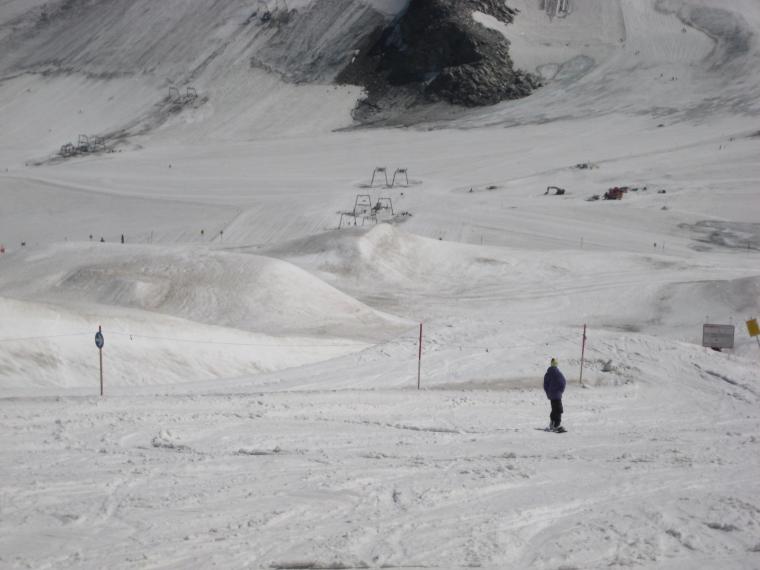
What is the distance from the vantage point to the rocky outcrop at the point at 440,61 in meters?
87.0

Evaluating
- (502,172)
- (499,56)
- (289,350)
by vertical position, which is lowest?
(289,350)

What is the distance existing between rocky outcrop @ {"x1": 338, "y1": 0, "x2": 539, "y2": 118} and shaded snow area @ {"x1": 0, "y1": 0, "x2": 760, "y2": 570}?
3961mm

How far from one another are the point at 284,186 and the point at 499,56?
37989 mm

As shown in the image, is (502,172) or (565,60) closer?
(502,172)

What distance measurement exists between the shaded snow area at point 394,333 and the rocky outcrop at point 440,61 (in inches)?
156

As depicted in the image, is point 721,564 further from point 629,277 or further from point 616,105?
point 616,105

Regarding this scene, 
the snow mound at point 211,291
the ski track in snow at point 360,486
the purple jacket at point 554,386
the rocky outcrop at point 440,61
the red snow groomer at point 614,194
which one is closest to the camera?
the ski track in snow at point 360,486

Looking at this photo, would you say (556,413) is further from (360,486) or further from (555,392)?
(360,486)

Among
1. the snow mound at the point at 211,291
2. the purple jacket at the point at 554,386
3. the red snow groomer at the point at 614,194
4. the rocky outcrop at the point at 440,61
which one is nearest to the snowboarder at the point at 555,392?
the purple jacket at the point at 554,386

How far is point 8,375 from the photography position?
51.2ft

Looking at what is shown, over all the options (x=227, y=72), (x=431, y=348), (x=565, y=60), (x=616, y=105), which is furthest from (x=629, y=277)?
(x=227, y=72)

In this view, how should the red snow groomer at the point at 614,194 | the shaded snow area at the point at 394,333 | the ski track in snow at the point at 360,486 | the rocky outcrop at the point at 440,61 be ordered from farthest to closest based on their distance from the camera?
the rocky outcrop at the point at 440,61 < the red snow groomer at the point at 614,194 < the shaded snow area at the point at 394,333 < the ski track in snow at the point at 360,486

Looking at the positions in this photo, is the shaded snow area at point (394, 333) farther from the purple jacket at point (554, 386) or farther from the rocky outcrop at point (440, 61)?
the rocky outcrop at point (440, 61)

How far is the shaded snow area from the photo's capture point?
796 centimetres
